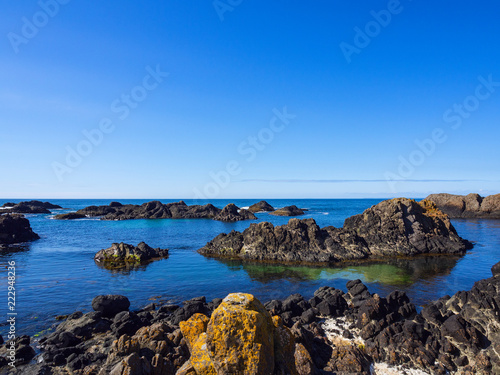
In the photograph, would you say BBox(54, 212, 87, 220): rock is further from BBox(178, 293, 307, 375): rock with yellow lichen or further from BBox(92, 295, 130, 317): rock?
BBox(178, 293, 307, 375): rock with yellow lichen

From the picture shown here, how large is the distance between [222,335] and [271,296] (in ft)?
52.2

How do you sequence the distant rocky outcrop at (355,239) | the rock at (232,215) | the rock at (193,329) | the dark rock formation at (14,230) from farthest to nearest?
the rock at (232,215)
the dark rock formation at (14,230)
the distant rocky outcrop at (355,239)
the rock at (193,329)

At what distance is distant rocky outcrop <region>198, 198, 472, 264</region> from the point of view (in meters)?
34.3

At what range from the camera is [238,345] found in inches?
259

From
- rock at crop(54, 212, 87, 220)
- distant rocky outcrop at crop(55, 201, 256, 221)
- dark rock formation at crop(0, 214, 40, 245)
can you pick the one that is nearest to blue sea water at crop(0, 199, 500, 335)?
dark rock formation at crop(0, 214, 40, 245)

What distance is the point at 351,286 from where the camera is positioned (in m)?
21.2

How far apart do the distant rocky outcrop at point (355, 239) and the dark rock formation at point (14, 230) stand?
30.6 meters

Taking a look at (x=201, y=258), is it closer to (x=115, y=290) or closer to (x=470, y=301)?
(x=115, y=290)

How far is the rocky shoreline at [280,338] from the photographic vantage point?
6.81m

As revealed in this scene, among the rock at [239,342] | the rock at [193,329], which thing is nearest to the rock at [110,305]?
the rock at [193,329]

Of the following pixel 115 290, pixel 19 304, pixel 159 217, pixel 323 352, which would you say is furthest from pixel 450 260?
pixel 159 217

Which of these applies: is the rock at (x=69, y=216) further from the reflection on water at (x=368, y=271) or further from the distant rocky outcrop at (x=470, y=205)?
the distant rocky outcrop at (x=470, y=205)

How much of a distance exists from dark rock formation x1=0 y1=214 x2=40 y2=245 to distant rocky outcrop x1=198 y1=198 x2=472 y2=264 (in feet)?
100

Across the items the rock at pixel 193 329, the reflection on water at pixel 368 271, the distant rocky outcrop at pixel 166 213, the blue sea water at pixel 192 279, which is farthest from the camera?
the distant rocky outcrop at pixel 166 213
